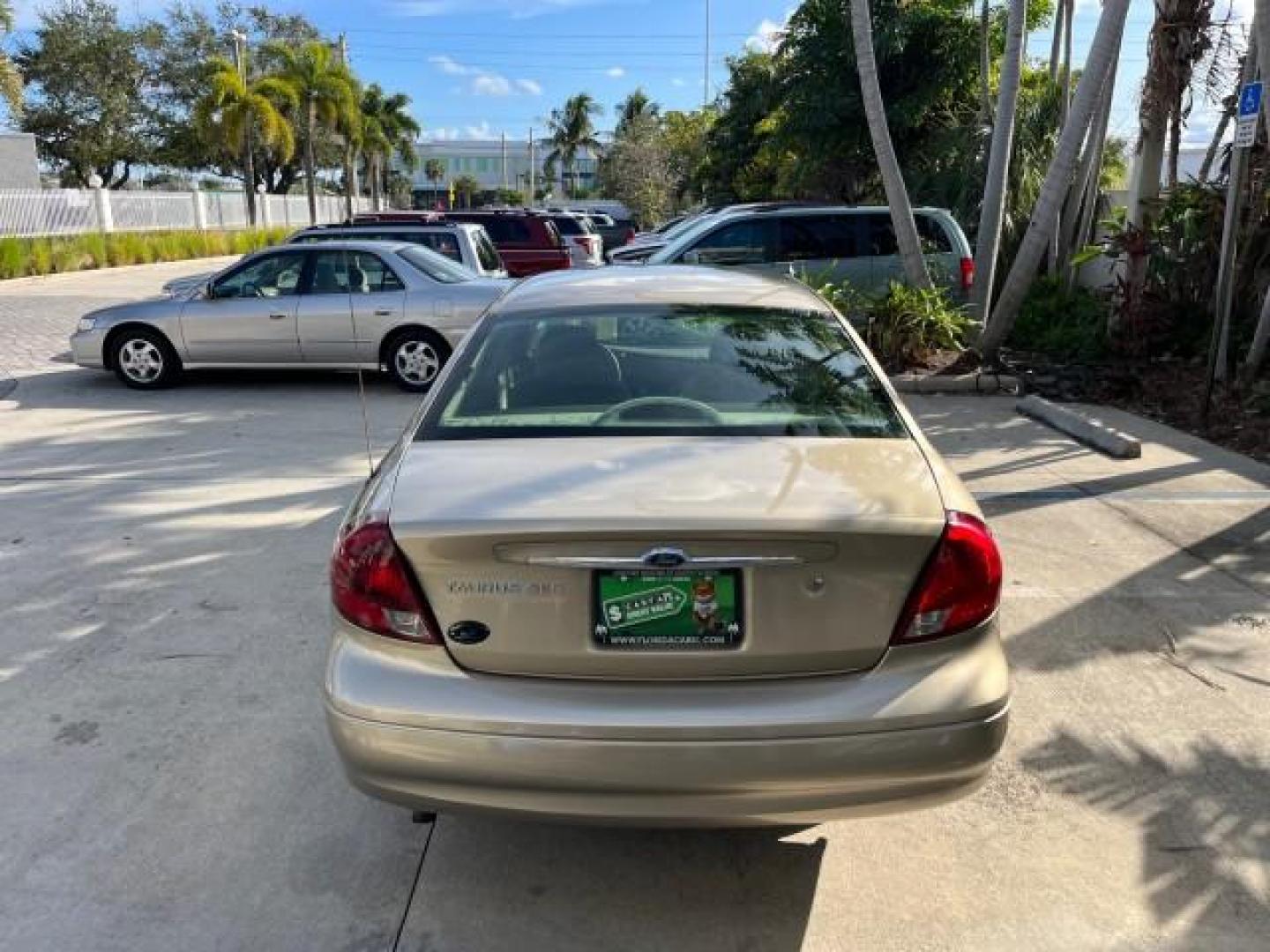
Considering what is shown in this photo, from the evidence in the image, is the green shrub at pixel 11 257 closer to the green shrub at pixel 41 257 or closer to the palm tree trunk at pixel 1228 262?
the green shrub at pixel 41 257

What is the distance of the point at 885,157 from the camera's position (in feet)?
36.5

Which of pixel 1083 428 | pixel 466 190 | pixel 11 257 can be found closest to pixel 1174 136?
pixel 1083 428

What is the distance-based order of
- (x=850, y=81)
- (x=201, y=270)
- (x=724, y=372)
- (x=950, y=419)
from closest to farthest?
(x=724, y=372) < (x=950, y=419) < (x=850, y=81) < (x=201, y=270)

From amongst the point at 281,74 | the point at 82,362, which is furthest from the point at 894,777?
the point at 281,74

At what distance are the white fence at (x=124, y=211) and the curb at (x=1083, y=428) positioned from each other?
24.0 meters

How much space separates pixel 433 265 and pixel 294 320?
1502 millimetres

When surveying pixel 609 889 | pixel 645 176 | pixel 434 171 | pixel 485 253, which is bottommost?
pixel 609 889

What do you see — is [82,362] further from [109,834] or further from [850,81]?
[850,81]

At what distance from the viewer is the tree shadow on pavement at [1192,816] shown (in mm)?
2859

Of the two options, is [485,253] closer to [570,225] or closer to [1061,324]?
[1061,324]

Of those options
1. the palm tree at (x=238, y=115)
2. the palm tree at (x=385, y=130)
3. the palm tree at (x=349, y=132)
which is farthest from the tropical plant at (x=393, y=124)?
the palm tree at (x=238, y=115)

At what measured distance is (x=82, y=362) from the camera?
10781 millimetres

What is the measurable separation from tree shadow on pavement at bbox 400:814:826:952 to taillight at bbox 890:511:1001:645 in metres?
0.88

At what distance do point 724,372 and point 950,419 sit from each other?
20.9 ft
